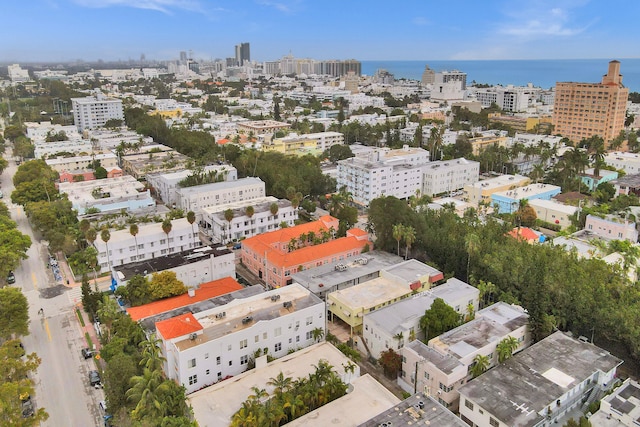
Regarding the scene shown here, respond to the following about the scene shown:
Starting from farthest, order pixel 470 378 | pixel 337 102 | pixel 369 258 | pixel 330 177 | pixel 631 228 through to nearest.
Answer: pixel 337 102, pixel 330 177, pixel 631 228, pixel 369 258, pixel 470 378

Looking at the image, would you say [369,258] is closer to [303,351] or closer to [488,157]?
[303,351]

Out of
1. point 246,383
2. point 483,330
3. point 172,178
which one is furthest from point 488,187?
point 246,383

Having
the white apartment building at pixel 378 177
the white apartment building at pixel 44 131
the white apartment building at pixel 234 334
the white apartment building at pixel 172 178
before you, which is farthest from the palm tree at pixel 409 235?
the white apartment building at pixel 44 131

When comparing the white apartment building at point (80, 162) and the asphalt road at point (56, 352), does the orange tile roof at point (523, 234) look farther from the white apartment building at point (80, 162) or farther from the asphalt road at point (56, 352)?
the white apartment building at point (80, 162)

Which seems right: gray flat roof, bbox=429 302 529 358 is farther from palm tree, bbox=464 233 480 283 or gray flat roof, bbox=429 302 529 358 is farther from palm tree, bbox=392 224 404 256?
palm tree, bbox=392 224 404 256

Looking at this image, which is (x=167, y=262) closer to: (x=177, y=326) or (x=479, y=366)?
(x=177, y=326)

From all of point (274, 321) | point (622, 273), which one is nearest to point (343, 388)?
point (274, 321)
